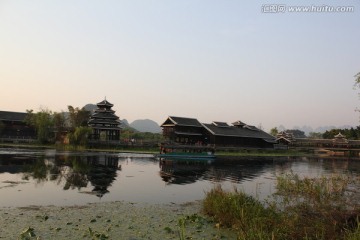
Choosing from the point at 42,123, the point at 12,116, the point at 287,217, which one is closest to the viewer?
the point at 287,217

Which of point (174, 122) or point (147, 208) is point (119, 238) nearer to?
point (147, 208)

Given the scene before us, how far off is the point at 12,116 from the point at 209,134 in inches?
1762

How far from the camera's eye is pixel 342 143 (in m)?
97.7

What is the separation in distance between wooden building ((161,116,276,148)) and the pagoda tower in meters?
10.5

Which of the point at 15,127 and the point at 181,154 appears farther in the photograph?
the point at 15,127

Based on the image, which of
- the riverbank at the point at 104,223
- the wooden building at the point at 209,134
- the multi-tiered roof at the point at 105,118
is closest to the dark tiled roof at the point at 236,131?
the wooden building at the point at 209,134

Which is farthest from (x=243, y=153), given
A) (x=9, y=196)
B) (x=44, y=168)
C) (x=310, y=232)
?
(x=310, y=232)

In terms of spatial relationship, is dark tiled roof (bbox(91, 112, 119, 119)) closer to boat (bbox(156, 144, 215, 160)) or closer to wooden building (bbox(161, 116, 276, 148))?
wooden building (bbox(161, 116, 276, 148))

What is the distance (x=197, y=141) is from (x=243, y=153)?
10.4 meters

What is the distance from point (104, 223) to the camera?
11984mm

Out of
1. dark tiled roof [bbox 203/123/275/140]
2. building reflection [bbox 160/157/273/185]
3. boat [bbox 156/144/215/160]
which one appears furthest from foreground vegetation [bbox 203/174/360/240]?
dark tiled roof [bbox 203/123/275/140]

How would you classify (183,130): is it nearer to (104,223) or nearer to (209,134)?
(209,134)

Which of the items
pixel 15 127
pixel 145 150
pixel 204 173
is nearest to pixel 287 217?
pixel 204 173

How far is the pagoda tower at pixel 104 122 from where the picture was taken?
6781 cm
